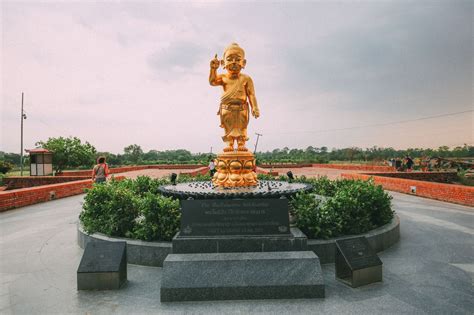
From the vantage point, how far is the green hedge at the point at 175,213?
476 cm

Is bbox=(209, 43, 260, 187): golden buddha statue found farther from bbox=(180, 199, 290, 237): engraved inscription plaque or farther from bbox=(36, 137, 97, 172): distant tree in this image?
bbox=(36, 137, 97, 172): distant tree

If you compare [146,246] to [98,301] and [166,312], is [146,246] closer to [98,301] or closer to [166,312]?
[98,301]

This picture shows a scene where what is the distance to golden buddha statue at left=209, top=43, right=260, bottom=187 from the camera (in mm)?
6719

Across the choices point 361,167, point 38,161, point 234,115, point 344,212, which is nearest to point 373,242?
point 344,212

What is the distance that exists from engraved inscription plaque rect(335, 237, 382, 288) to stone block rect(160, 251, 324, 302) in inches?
→ 17.4

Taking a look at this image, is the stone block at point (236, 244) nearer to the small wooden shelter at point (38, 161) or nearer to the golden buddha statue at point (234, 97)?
the golden buddha statue at point (234, 97)

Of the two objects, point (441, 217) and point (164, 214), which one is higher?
point (164, 214)

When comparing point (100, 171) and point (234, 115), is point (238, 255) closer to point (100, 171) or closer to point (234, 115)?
point (234, 115)

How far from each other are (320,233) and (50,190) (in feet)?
37.2

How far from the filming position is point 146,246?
4.54 meters

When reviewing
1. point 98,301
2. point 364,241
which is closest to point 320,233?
point 364,241

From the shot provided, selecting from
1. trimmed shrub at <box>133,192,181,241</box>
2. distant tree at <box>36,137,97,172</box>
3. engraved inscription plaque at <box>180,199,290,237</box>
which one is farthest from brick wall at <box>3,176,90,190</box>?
engraved inscription plaque at <box>180,199,290,237</box>

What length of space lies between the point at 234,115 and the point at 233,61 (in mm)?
1222

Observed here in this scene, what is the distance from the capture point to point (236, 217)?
428 cm
